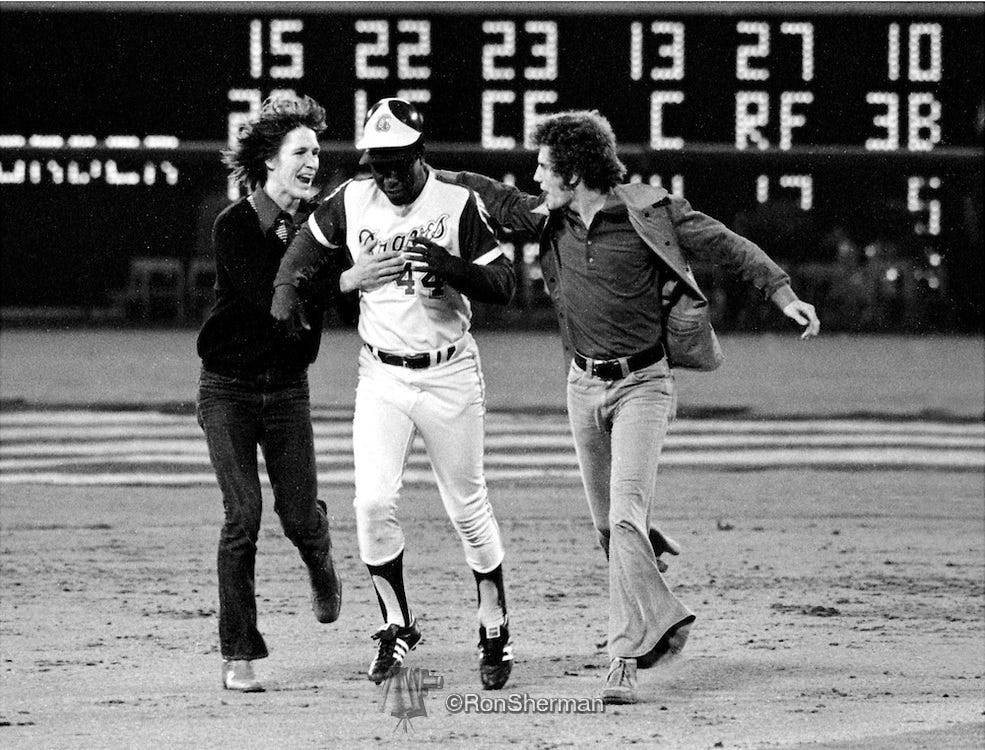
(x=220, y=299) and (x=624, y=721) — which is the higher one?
(x=220, y=299)

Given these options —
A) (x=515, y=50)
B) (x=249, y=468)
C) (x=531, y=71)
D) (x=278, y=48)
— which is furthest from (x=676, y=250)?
(x=278, y=48)

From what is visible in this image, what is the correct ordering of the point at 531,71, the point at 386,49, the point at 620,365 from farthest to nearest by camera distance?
1. the point at 531,71
2. the point at 386,49
3. the point at 620,365

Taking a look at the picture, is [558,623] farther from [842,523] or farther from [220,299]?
[842,523]

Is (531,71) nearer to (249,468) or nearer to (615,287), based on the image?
(615,287)

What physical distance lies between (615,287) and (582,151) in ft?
1.70

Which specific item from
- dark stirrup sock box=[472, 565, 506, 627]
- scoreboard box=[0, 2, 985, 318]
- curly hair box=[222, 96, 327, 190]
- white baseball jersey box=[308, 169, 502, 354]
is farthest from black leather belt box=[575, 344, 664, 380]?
scoreboard box=[0, 2, 985, 318]

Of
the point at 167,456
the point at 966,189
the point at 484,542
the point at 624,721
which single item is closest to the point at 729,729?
the point at 624,721

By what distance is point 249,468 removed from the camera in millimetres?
6434

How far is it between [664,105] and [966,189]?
557cm

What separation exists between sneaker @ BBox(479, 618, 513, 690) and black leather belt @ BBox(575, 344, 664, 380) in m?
0.99

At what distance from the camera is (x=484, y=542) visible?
256 inches

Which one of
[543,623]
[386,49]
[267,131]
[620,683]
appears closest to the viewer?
[620,683]

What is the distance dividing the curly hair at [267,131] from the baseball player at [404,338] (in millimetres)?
317

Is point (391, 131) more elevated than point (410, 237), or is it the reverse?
point (391, 131)
